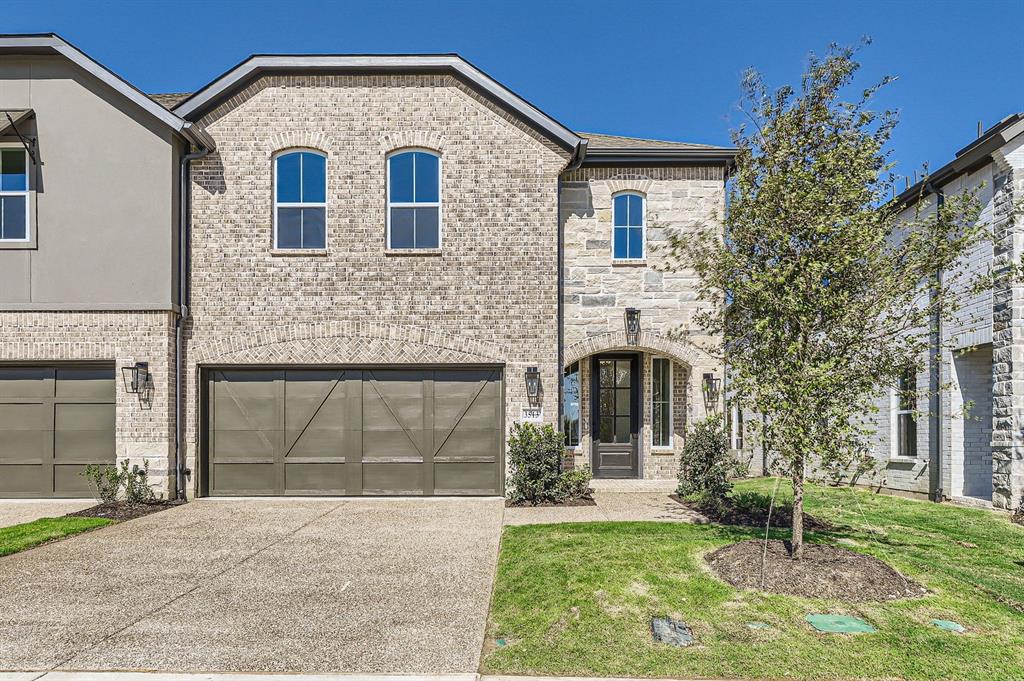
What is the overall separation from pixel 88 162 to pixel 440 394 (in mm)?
7150

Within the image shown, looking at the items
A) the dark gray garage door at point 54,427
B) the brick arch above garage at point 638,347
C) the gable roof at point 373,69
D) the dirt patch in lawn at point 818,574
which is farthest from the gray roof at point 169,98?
the dirt patch in lawn at point 818,574

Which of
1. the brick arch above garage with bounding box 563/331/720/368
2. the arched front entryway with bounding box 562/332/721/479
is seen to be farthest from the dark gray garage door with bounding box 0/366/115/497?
the arched front entryway with bounding box 562/332/721/479

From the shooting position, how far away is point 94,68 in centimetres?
1125

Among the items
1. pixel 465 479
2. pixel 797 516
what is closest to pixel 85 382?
pixel 465 479

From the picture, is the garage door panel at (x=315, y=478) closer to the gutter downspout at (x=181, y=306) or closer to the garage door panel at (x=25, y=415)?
the gutter downspout at (x=181, y=306)

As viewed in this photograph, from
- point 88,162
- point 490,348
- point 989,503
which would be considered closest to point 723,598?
point 490,348

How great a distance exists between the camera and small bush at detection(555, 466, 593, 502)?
442 inches

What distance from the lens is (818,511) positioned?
10320 mm

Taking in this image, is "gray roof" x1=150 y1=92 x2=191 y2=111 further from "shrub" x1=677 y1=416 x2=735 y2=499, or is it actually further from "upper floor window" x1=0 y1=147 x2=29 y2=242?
"shrub" x1=677 y1=416 x2=735 y2=499

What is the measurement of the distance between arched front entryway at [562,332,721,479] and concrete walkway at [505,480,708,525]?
747 mm

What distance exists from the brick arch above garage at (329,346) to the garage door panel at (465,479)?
190 centimetres

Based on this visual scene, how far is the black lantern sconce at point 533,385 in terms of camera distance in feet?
38.5

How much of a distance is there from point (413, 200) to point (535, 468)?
519 cm

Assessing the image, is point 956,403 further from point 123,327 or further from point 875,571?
point 123,327
